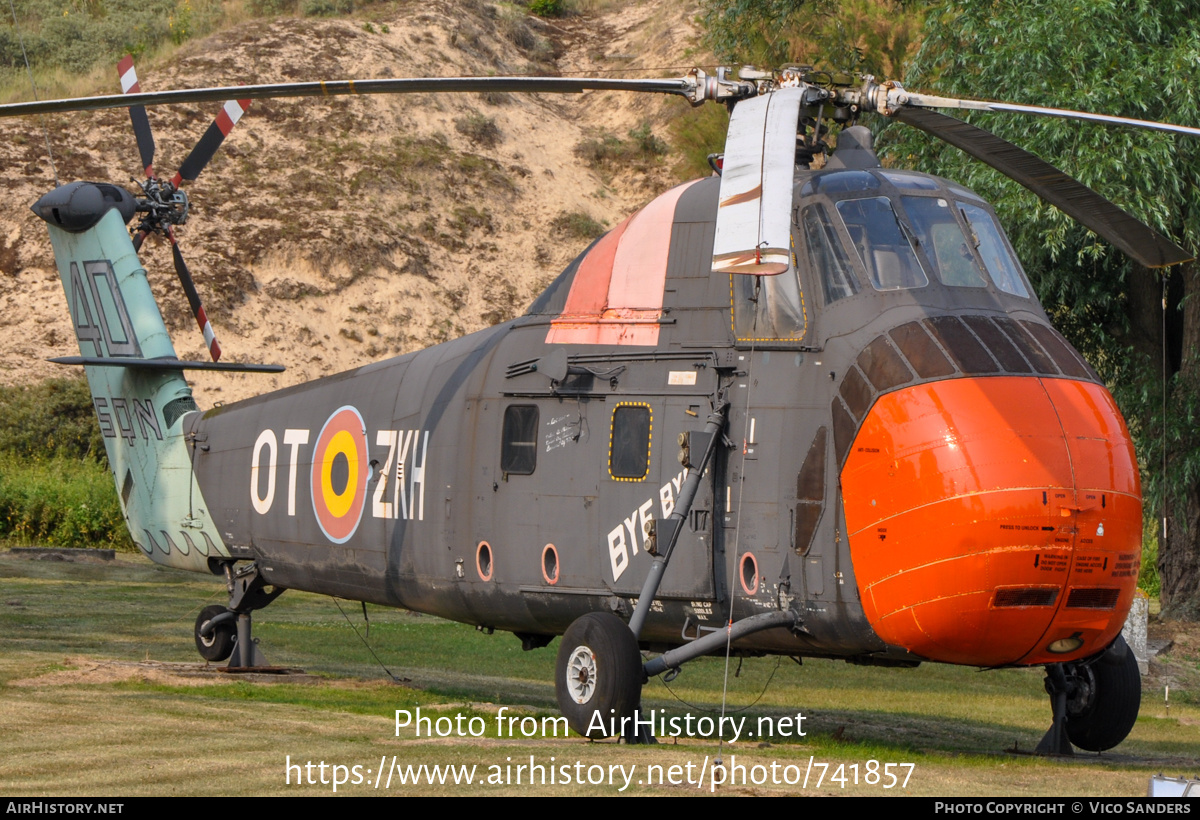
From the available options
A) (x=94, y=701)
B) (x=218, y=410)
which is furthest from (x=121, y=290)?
(x=94, y=701)

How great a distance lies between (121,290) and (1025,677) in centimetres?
1425

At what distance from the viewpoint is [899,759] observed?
32.4 feet

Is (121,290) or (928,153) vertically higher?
(928,153)

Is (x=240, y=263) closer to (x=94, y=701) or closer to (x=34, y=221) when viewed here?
(x=34, y=221)

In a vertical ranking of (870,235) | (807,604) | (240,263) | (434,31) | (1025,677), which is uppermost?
(434,31)

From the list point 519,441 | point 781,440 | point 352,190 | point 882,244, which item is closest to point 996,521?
point 781,440

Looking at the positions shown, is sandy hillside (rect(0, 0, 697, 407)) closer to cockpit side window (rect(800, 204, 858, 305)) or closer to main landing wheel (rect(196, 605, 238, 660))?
main landing wheel (rect(196, 605, 238, 660))

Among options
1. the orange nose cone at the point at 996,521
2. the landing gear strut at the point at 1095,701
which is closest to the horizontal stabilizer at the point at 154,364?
the orange nose cone at the point at 996,521

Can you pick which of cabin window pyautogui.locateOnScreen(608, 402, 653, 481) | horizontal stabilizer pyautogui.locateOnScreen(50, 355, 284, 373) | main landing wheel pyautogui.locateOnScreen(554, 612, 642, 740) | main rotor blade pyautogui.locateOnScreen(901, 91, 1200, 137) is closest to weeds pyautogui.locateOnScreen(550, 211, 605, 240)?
horizontal stabilizer pyautogui.locateOnScreen(50, 355, 284, 373)

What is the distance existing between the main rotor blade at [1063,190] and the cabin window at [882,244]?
0.73 metres

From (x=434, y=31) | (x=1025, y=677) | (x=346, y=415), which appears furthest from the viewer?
(x=434, y=31)

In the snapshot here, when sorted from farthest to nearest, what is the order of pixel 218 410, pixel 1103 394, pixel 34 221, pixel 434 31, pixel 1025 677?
1. pixel 434 31
2. pixel 34 221
3. pixel 1025 677
4. pixel 218 410
5. pixel 1103 394

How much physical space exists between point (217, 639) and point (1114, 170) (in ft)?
43.1

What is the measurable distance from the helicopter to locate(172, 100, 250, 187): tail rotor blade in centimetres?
511
